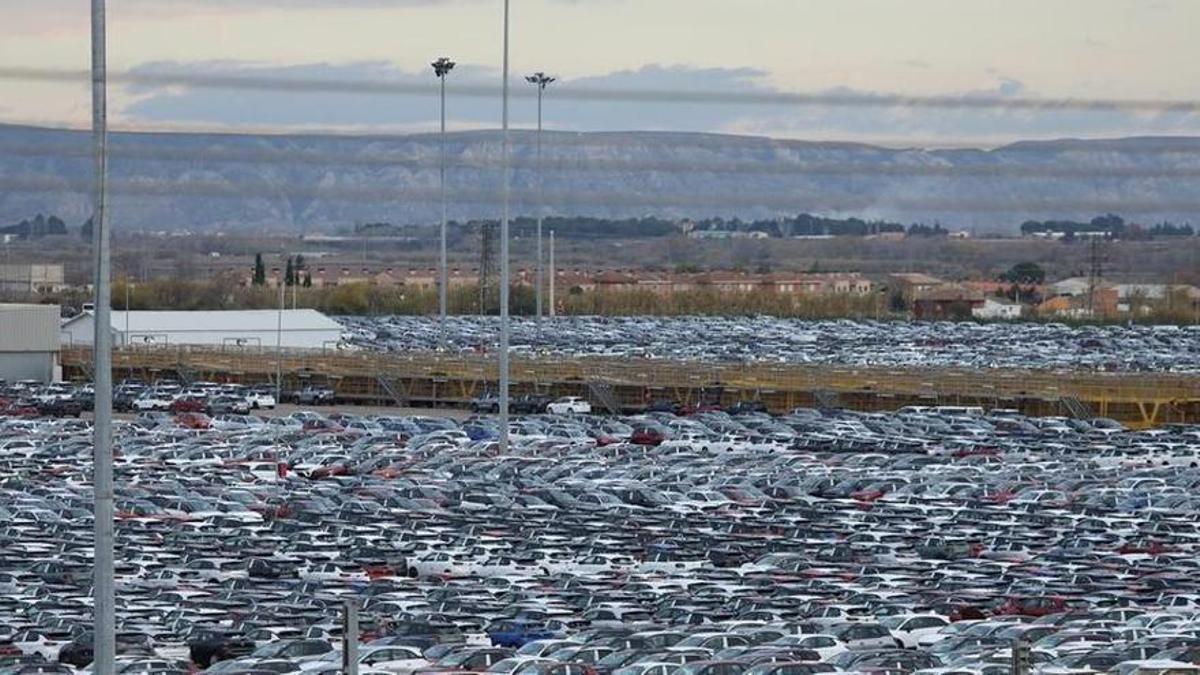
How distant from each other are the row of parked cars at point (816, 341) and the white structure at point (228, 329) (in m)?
1.14

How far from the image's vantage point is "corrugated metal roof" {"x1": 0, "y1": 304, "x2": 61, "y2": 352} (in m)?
39.1

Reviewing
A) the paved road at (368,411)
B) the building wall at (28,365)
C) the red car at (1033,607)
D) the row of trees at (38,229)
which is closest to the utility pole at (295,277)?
the building wall at (28,365)

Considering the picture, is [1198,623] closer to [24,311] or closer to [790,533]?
[790,533]

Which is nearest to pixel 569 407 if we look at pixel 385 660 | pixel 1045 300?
pixel 385 660

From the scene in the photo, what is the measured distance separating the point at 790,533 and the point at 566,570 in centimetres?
287

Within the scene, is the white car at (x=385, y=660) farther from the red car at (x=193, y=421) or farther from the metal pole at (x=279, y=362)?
the metal pole at (x=279, y=362)

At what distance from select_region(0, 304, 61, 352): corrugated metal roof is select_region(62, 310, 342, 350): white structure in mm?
5866

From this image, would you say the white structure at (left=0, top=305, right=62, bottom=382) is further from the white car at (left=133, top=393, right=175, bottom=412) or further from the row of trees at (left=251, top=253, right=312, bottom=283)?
the row of trees at (left=251, top=253, right=312, bottom=283)

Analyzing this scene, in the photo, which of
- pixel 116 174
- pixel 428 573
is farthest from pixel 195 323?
pixel 116 174

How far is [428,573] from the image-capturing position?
58.1 feet

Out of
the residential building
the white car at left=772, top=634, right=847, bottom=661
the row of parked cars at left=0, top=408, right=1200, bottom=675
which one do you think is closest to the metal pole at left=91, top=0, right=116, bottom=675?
the row of parked cars at left=0, top=408, right=1200, bottom=675

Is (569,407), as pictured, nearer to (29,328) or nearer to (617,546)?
(29,328)

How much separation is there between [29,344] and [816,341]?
23652 millimetres

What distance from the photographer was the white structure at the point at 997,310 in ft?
250
